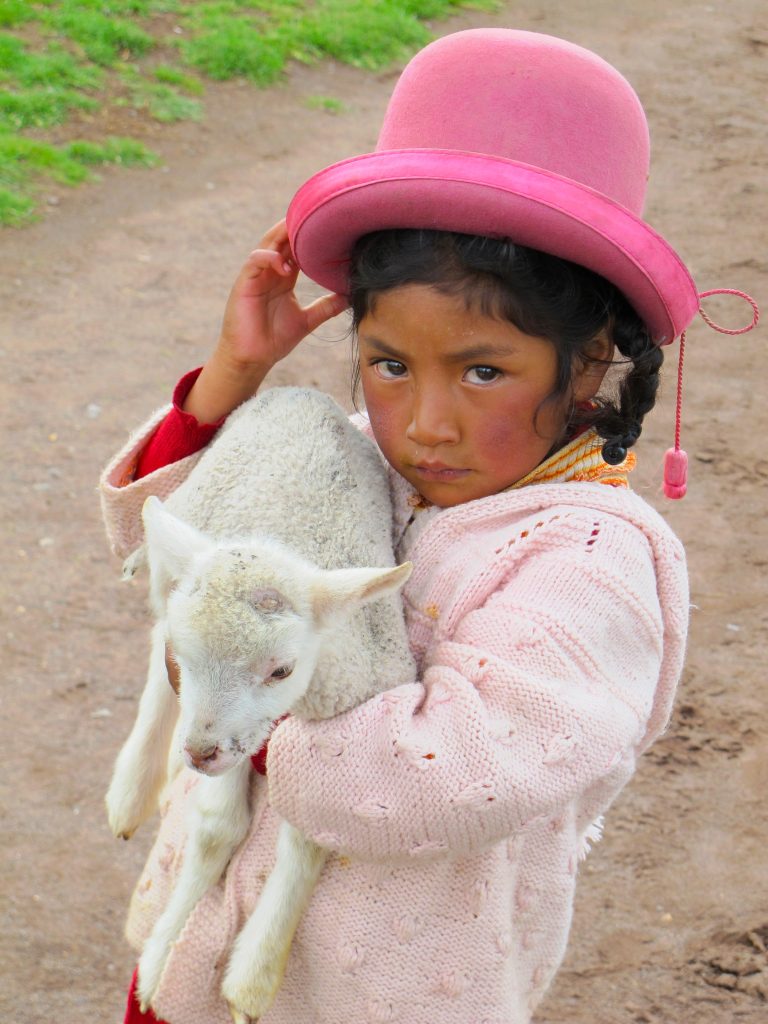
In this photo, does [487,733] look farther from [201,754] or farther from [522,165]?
[522,165]

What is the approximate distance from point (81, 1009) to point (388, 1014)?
1.69 meters

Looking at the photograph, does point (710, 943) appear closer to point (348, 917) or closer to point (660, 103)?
point (348, 917)

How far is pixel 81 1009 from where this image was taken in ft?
10.8

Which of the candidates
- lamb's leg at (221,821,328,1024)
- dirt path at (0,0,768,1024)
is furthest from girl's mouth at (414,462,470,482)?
dirt path at (0,0,768,1024)

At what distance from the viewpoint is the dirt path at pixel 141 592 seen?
3.48m

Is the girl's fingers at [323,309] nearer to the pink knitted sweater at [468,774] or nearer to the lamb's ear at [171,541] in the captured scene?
the pink knitted sweater at [468,774]

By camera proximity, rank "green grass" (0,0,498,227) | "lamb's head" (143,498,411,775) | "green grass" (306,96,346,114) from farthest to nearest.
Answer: "green grass" (306,96,346,114) → "green grass" (0,0,498,227) → "lamb's head" (143,498,411,775)

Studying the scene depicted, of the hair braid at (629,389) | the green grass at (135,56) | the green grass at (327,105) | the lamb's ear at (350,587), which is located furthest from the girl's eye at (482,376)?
the green grass at (327,105)

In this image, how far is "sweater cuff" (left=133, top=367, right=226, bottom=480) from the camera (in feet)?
7.21

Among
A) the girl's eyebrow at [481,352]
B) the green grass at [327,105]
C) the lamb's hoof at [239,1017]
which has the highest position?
the girl's eyebrow at [481,352]

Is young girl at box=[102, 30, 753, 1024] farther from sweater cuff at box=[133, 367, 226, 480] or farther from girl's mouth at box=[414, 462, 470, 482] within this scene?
sweater cuff at box=[133, 367, 226, 480]

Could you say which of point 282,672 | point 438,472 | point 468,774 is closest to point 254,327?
point 438,472

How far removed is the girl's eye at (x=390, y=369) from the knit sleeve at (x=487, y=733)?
37 centimetres

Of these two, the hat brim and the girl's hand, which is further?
the girl's hand
